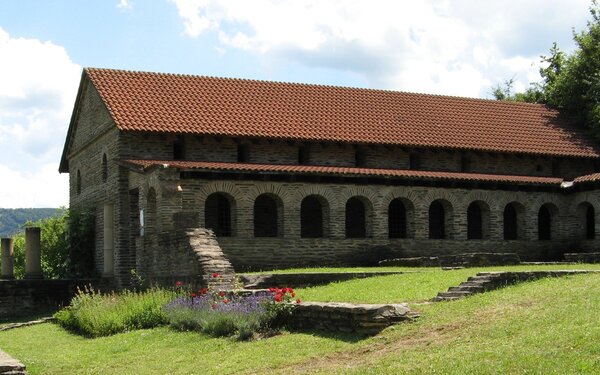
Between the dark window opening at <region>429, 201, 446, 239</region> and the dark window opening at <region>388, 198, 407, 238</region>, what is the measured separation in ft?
5.55

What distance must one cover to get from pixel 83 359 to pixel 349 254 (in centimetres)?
1626

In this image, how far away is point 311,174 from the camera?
32.2 metres

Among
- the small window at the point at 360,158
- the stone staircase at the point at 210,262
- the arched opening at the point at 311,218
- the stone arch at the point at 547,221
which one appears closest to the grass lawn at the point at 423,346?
the stone staircase at the point at 210,262

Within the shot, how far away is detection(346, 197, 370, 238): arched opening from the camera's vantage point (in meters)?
35.5

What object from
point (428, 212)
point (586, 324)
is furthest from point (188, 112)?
point (586, 324)

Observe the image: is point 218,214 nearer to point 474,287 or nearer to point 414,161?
point 414,161

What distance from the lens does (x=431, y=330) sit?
1486cm

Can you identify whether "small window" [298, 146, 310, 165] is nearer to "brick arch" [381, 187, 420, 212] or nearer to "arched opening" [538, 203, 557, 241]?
"brick arch" [381, 187, 420, 212]

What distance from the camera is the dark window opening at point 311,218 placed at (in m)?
34.6

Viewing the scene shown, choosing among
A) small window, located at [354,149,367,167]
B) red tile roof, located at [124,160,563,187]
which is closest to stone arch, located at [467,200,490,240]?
red tile roof, located at [124,160,563,187]

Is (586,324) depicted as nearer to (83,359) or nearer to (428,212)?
(83,359)

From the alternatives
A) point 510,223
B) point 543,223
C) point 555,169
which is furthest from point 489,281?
point 555,169

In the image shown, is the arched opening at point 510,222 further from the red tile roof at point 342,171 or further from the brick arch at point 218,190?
the brick arch at point 218,190

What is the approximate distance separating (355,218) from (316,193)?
3.65 meters
